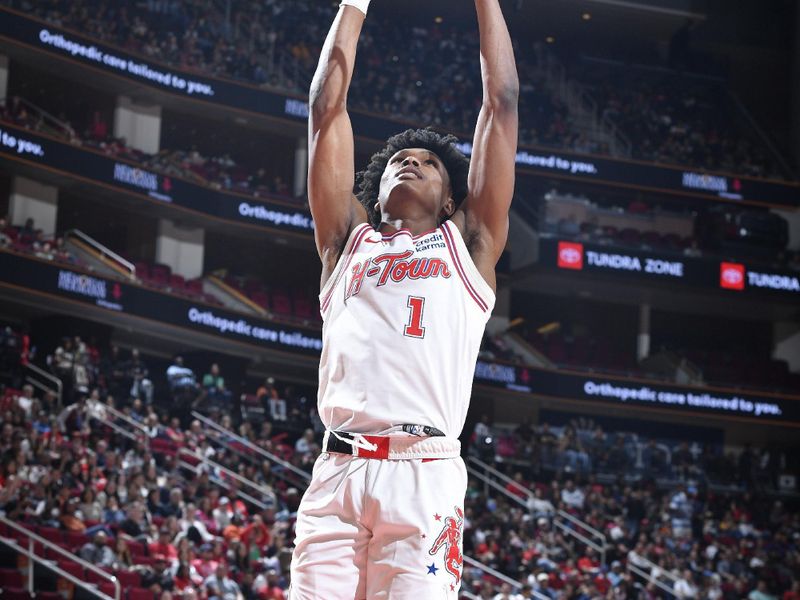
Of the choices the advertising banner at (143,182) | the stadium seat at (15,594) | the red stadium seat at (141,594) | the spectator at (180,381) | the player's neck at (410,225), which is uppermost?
the advertising banner at (143,182)

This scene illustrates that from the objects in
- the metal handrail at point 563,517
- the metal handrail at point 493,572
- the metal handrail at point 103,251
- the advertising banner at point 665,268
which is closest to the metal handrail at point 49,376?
the metal handrail at point 103,251

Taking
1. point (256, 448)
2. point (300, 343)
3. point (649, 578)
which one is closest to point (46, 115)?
point (300, 343)

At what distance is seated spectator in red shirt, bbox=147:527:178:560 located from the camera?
1285 cm

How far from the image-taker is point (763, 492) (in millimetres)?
24672

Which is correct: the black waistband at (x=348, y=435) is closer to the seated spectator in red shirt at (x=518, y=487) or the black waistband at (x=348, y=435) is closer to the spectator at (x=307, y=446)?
the spectator at (x=307, y=446)

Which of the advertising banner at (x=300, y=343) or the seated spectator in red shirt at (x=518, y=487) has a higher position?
the advertising banner at (x=300, y=343)

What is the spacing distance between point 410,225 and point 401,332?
520 millimetres

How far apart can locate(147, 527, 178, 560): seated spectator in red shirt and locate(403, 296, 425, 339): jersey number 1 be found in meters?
9.68

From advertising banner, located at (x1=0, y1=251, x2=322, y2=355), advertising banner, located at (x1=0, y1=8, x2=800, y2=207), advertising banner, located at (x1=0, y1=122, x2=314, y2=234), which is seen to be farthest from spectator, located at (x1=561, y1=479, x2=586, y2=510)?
advertising banner, located at (x1=0, y1=122, x2=314, y2=234)

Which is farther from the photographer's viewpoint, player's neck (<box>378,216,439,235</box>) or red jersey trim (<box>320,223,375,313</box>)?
player's neck (<box>378,216,439,235</box>)

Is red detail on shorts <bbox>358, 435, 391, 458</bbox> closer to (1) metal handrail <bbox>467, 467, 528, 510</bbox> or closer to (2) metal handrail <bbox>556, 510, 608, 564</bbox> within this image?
(2) metal handrail <bbox>556, 510, 608, 564</bbox>

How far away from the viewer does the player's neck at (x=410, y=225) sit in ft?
13.9

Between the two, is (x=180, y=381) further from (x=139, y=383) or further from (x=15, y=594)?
(x=15, y=594)

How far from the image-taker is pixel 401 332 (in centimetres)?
390
